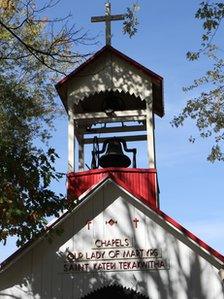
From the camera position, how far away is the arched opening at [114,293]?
13.2 metres

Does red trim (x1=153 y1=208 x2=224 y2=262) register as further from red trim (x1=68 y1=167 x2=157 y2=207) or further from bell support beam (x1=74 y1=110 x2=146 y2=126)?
bell support beam (x1=74 y1=110 x2=146 y2=126)

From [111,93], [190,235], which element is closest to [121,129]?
[111,93]

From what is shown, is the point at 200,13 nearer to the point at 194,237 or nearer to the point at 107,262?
the point at 194,237

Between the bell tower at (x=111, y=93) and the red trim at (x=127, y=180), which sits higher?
the bell tower at (x=111, y=93)

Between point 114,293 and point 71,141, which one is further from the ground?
point 71,141

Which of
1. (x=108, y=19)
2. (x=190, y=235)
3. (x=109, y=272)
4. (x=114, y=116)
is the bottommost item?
(x=109, y=272)

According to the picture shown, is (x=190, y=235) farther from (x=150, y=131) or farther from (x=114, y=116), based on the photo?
(x=114, y=116)

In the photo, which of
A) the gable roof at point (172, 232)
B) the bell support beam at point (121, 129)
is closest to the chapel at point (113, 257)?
the gable roof at point (172, 232)

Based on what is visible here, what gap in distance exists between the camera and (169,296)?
12922mm

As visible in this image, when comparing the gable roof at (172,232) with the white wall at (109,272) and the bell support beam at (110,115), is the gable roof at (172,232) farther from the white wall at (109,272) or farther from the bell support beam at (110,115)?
the bell support beam at (110,115)

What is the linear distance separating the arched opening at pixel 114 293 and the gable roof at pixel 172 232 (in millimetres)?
1700

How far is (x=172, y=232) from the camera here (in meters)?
13.3

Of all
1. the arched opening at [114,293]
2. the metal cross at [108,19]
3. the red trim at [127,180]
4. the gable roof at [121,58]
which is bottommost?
the arched opening at [114,293]

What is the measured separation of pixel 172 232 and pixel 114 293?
81.9 inches
